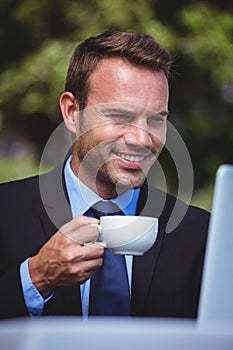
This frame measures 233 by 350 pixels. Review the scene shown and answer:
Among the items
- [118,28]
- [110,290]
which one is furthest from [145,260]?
[118,28]

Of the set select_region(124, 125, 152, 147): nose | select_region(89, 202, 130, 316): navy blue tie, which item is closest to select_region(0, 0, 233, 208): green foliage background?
select_region(124, 125, 152, 147): nose

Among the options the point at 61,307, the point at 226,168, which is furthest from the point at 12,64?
the point at 226,168

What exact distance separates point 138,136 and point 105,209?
21cm

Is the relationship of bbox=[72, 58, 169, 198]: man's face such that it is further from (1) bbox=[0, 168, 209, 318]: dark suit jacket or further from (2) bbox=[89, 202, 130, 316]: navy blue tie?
(2) bbox=[89, 202, 130, 316]: navy blue tie

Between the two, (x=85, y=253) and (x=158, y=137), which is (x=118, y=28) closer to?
(x=158, y=137)

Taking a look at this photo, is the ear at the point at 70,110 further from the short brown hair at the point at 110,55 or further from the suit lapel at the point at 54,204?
the suit lapel at the point at 54,204

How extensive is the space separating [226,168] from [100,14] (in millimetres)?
4626

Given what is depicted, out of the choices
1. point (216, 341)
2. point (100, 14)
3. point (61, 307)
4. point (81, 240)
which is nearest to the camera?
point (216, 341)

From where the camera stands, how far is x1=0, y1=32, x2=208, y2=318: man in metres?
1.90

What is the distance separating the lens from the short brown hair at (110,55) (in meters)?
1.95

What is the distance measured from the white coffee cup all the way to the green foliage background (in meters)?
3.70

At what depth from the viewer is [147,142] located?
187 cm

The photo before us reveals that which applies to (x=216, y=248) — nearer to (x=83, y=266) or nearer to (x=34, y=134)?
(x=83, y=266)

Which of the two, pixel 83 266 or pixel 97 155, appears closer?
pixel 83 266
